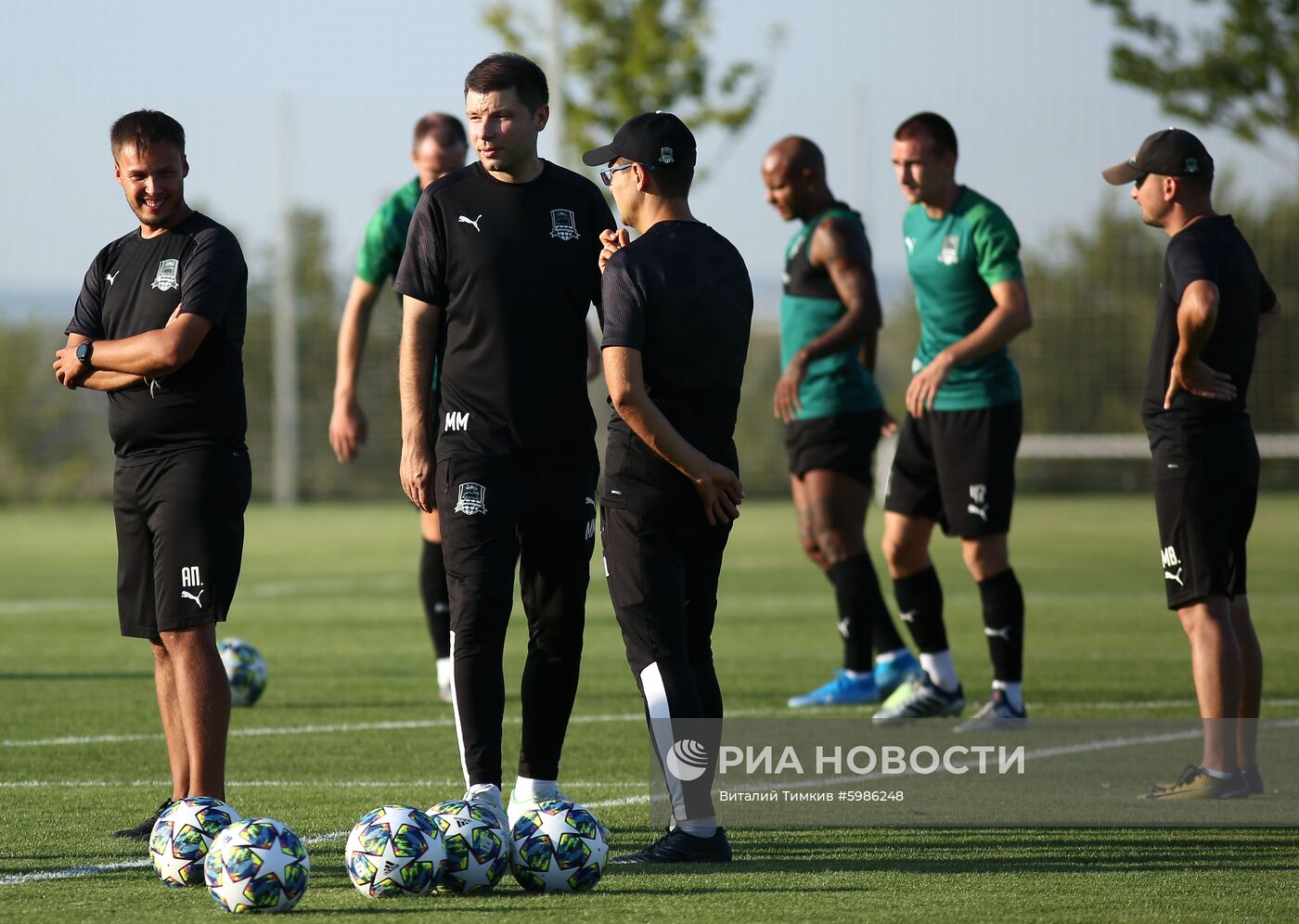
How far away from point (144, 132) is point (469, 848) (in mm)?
2351

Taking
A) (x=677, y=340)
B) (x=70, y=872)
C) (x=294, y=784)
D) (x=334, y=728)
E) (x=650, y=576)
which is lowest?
(x=334, y=728)

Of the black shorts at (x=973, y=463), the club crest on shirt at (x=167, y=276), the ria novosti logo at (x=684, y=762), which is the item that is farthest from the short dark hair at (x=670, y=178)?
the black shorts at (x=973, y=463)

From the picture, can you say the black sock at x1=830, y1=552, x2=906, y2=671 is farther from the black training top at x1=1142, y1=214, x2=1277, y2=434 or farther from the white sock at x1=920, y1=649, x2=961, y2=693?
the black training top at x1=1142, y1=214, x2=1277, y2=434

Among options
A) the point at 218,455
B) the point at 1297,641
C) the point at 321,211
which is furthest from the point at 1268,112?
the point at 218,455

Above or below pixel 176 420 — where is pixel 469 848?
below

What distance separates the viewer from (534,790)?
5.59 m

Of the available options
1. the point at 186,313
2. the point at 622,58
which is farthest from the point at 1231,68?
the point at 186,313

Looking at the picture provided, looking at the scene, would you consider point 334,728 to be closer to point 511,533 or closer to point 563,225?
point 511,533

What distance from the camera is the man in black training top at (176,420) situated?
17.7 ft

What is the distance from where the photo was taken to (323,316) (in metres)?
28.9

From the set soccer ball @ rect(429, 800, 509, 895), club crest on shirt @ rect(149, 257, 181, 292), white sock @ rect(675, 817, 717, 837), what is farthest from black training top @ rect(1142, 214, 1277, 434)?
club crest on shirt @ rect(149, 257, 181, 292)

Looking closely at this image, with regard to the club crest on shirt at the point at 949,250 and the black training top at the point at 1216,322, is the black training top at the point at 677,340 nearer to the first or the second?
the black training top at the point at 1216,322

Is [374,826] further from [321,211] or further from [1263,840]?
[321,211]

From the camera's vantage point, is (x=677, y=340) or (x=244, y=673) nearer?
(x=677, y=340)
